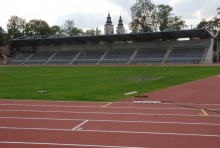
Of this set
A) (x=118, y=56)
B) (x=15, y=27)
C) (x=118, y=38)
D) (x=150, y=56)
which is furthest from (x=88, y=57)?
(x=15, y=27)

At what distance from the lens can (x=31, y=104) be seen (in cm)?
1527

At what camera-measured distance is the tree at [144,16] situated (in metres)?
86.6

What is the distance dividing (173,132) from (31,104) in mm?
7737

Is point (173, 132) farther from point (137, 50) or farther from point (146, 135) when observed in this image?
point (137, 50)

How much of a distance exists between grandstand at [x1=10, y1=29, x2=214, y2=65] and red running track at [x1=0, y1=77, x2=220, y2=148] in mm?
50062

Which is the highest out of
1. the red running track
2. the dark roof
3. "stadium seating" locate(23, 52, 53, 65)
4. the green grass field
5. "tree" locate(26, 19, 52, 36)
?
"tree" locate(26, 19, 52, 36)

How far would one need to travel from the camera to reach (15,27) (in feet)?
344

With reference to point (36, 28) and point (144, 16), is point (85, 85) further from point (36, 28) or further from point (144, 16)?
point (36, 28)

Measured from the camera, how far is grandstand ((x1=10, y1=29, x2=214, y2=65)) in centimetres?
6544

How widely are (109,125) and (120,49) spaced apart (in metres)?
67.4

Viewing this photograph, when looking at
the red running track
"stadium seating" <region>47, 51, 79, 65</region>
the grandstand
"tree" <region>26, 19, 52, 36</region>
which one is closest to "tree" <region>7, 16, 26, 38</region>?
"tree" <region>26, 19, 52, 36</region>

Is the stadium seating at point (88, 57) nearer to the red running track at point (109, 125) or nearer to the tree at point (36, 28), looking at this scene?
the tree at point (36, 28)

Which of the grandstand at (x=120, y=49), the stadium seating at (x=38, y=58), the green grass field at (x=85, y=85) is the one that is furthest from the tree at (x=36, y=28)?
the green grass field at (x=85, y=85)

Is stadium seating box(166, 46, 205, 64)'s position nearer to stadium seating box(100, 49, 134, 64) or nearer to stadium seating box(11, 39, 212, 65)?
stadium seating box(11, 39, 212, 65)
